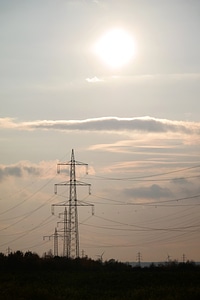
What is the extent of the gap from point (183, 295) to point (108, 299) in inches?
201

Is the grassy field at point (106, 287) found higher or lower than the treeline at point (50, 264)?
lower

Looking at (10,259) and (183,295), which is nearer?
(183,295)

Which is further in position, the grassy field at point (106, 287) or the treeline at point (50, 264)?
the treeline at point (50, 264)

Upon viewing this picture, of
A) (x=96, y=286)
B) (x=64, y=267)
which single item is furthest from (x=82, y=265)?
(x=96, y=286)

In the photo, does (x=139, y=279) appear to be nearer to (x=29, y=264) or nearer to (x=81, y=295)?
(x=81, y=295)

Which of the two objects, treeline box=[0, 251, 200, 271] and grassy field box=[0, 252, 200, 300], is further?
treeline box=[0, 251, 200, 271]

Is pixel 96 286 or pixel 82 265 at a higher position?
pixel 82 265

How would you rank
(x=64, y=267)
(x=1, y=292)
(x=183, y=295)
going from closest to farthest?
1. (x=183, y=295)
2. (x=1, y=292)
3. (x=64, y=267)

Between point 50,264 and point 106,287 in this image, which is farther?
point 50,264

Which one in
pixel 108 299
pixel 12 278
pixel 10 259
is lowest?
pixel 108 299

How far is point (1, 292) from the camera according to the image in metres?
42.5

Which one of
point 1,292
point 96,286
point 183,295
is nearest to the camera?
point 183,295

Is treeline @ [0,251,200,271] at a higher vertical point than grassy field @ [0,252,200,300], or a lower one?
higher

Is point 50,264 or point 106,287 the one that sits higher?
point 50,264
